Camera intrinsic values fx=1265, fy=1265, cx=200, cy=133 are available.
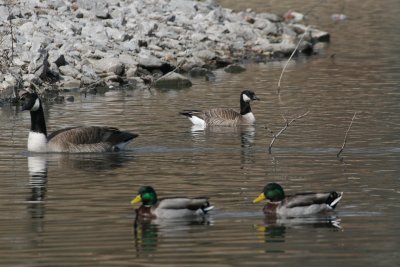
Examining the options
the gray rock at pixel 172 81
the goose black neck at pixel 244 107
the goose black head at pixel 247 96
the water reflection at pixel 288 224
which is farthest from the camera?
the gray rock at pixel 172 81

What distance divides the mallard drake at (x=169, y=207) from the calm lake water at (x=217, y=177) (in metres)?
0.21

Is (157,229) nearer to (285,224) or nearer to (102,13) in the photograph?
(285,224)

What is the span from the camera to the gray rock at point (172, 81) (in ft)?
127

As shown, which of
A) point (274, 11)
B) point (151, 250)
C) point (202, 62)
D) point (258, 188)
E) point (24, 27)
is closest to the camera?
point (151, 250)

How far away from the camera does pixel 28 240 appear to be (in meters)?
17.0

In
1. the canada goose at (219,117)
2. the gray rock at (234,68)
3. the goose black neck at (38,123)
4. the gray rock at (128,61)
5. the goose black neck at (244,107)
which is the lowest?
the canada goose at (219,117)

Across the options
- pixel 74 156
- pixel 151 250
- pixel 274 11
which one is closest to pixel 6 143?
pixel 74 156

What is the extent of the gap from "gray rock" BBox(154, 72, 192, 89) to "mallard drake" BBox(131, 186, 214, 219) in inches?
807

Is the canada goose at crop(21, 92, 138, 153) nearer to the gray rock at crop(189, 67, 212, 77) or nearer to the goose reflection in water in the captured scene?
the goose reflection in water

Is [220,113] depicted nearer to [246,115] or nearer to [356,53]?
[246,115]

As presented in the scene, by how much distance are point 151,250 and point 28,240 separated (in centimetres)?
188

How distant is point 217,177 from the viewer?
72.9 feet

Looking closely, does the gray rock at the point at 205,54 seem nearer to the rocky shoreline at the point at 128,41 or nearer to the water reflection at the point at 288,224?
the rocky shoreline at the point at 128,41

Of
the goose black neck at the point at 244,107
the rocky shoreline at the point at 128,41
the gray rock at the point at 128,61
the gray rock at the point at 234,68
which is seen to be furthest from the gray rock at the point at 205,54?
the goose black neck at the point at 244,107
